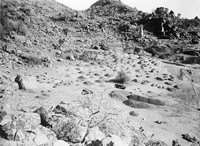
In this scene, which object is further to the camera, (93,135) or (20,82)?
(20,82)

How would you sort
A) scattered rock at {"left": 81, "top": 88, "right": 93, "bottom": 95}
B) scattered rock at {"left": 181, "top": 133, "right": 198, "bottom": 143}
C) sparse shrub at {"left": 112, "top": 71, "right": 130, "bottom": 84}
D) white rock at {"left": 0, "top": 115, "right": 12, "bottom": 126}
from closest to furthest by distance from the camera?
white rock at {"left": 0, "top": 115, "right": 12, "bottom": 126} < scattered rock at {"left": 181, "top": 133, "right": 198, "bottom": 143} < scattered rock at {"left": 81, "top": 88, "right": 93, "bottom": 95} < sparse shrub at {"left": 112, "top": 71, "right": 130, "bottom": 84}

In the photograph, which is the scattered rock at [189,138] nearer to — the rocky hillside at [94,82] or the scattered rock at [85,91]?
the rocky hillside at [94,82]

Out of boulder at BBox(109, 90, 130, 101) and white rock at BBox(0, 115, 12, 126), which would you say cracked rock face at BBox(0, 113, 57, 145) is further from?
boulder at BBox(109, 90, 130, 101)

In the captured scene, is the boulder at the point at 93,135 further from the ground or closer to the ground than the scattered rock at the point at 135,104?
further from the ground

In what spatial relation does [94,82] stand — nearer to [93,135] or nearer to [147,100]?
[147,100]

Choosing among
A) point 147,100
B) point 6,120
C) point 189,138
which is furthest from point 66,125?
point 147,100

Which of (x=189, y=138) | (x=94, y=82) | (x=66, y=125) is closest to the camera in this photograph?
(x=66, y=125)

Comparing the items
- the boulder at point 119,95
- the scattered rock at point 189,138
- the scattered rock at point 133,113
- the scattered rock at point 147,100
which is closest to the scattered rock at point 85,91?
the boulder at point 119,95

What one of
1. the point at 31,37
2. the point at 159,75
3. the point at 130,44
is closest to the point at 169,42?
the point at 130,44

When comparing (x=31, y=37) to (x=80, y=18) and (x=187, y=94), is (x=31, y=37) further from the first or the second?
(x=187, y=94)

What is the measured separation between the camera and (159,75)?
53.8ft

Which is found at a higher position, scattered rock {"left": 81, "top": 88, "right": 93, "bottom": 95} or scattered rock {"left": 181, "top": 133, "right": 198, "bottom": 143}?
scattered rock {"left": 81, "top": 88, "right": 93, "bottom": 95}

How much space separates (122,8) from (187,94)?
26175mm

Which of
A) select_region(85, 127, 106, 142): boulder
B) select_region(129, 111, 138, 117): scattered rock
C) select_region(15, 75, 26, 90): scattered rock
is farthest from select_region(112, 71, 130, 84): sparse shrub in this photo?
select_region(85, 127, 106, 142): boulder
